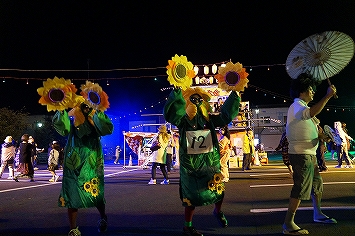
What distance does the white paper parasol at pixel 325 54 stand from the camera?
4.83 meters

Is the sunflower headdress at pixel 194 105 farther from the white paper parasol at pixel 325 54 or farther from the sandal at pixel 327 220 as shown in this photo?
the sandal at pixel 327 220

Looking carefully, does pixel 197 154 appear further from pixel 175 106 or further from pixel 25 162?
pixel 25 162

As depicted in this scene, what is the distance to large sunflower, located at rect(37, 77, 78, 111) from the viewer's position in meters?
4.58

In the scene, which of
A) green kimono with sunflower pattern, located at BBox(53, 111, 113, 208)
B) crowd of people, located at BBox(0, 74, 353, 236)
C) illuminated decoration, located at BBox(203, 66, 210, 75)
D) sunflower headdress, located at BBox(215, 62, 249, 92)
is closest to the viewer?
crowd of people, located at BBox(0, 74, 353, 236)

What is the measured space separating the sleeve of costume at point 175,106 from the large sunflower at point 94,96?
40.7 inches

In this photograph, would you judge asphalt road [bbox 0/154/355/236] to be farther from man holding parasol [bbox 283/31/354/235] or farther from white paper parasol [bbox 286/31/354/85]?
white paper parasol [bbox 286/31/354/85]

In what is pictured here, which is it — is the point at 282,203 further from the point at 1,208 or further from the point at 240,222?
the point at 1,208

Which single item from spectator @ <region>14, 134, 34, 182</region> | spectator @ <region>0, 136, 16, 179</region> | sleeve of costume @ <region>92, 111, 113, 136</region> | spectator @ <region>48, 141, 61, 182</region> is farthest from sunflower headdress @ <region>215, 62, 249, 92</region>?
spectator @ <region>0, 136, 16, 179</region>

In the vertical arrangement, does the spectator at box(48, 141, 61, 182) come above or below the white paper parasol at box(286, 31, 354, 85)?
below

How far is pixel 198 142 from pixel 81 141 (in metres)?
1.64

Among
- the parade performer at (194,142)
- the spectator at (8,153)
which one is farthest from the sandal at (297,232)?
the spectator at (8,153)

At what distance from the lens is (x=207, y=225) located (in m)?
4.99

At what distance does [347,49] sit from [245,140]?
1174 cm

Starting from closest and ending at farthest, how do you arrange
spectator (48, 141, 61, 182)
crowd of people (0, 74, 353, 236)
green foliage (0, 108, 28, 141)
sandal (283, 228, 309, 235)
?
sandal (283, 228, 309, 235)
crowd of people (0, 74, 353, 236)
spectator (48, 141, 61, 182)
green foliage (0, 108, 28, 141)
